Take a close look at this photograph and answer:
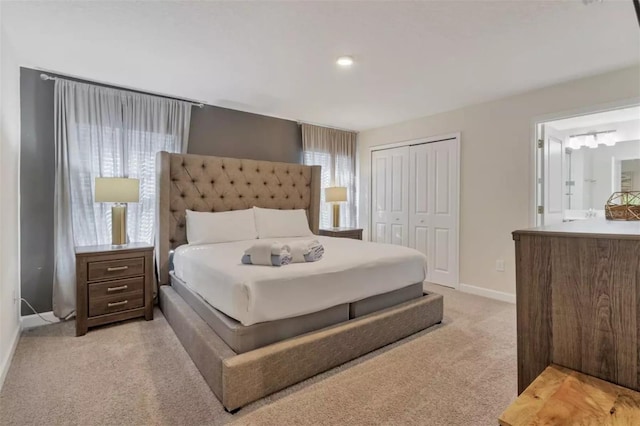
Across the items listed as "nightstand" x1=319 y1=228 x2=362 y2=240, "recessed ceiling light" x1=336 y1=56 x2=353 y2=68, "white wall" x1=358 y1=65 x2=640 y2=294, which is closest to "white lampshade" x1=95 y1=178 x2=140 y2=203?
"recessed ceiling light" x1=336 y1=56 x2=353 y2=68

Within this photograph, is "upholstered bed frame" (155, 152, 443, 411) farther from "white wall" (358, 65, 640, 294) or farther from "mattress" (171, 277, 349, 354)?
"white wall" (358, 65, 640, 294)

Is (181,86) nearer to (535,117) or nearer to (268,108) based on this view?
(268,108)

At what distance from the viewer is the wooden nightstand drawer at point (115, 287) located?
2635mm

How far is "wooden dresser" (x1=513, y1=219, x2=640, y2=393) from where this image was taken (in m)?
0.97

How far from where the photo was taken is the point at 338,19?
2.03m

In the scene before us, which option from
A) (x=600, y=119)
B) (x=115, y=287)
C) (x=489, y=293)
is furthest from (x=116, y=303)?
(x=600, y=119)

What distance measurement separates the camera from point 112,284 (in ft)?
8.93

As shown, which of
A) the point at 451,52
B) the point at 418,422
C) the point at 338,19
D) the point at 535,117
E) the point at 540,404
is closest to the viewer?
the point at 540,404

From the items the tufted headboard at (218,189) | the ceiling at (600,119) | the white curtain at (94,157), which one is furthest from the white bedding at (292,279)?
the ceiling at (600,119)

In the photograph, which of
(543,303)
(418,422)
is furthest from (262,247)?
(543,303)

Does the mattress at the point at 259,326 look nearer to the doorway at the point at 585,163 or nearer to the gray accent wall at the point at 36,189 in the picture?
the gray accent wall at the point at 36,189

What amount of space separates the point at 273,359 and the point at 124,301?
1.79 meters

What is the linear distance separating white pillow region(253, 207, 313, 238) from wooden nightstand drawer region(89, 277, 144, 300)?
1.23 meters

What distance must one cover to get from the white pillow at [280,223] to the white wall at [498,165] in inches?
79.6
